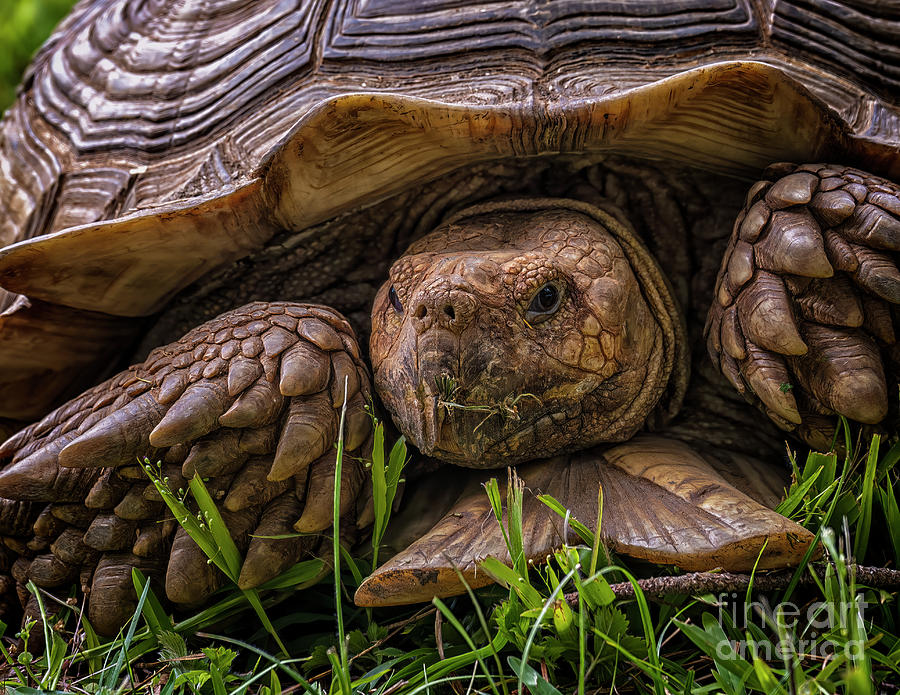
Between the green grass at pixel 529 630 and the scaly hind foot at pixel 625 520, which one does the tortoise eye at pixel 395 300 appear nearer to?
the green grass at pixel 529 630

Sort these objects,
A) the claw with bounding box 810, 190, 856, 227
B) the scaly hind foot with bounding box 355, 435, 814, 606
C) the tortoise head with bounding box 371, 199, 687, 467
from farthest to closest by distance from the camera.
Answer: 1. the claw with bounding box 810, 190, 856, 227
2. the tortoise head with bounding box 371, 199, 687, 467
3. the scaly hind foot with bounding box 355, 435, 814, 606

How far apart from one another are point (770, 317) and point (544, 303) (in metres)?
0.51

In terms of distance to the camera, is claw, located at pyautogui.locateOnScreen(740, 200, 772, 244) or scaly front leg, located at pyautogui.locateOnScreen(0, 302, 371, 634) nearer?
scaly front leg, located at pyautogui.locateOnScreen(0, 302, 371, 634)

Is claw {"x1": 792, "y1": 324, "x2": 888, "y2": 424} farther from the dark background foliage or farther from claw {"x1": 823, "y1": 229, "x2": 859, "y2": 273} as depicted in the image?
the dark background foliage

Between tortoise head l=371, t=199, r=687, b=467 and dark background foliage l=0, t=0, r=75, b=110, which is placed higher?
dark background foliage l=0, t=0, r=75, b=110

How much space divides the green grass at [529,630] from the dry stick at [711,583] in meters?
0.03

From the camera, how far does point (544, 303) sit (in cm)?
160

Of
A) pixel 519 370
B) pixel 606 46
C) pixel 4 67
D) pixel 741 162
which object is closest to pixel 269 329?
pixel 519 370

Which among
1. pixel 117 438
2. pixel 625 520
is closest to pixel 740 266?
pixel 625 520

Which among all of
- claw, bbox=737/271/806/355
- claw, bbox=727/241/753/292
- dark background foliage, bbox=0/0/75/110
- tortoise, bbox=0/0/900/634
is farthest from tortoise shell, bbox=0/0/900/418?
dark background foliage, bbox=0/0/75/110

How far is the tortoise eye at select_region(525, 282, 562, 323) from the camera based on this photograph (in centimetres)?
158

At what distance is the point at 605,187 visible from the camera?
2033 mm

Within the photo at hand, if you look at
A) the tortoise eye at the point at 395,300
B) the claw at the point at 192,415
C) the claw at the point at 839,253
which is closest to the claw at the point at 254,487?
the claw at the point at 192,415

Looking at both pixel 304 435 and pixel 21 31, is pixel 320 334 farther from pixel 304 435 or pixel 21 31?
pixel 21 31
